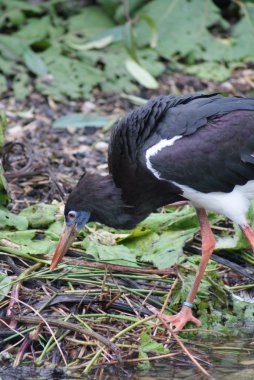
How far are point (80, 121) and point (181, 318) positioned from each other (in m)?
3.84

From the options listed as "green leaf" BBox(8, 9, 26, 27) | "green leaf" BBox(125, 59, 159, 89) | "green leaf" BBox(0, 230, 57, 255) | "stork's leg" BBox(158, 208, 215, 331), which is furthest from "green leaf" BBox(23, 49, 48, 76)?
"stork's leg" BBox(158, 208, 215, 331)

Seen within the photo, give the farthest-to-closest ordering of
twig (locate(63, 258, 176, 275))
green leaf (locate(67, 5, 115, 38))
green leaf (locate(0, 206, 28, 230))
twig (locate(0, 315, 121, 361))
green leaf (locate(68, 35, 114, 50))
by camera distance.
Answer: green leaf (locate(67, 5, 115, 38))
green leaf (locate(68, 35, 114, 50))
green leaf (locate(0, 206, 28, 230))
twig (locate(63, 258, 176, 275))
twig (locate(0, 315, 121, 361))

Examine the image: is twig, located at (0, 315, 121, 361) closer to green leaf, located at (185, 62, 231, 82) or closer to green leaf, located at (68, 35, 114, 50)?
green leaf, located at (68, 35, 114, 50)

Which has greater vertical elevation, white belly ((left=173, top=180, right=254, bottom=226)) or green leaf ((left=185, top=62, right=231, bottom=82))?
white belly ((left=173, top=180, right=254, bottom=226))

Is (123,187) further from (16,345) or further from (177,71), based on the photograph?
(177,71)

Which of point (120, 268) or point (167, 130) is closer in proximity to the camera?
point (167, 130)

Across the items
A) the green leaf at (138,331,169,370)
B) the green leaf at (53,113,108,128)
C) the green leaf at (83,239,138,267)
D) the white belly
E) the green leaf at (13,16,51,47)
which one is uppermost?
the white belly

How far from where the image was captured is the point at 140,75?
10828 millimetres

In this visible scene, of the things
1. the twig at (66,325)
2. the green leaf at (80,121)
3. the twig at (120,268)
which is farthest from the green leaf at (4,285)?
the green leaf at (80,121)

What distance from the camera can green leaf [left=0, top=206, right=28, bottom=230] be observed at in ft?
23.9

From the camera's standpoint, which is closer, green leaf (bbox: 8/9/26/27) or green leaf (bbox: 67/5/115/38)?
green leaf (bbox: 8/9/26/27)

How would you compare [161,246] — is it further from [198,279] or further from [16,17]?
[16,17]

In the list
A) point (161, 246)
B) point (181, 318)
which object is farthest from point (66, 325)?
point (161, 246)

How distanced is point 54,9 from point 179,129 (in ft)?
18.7
